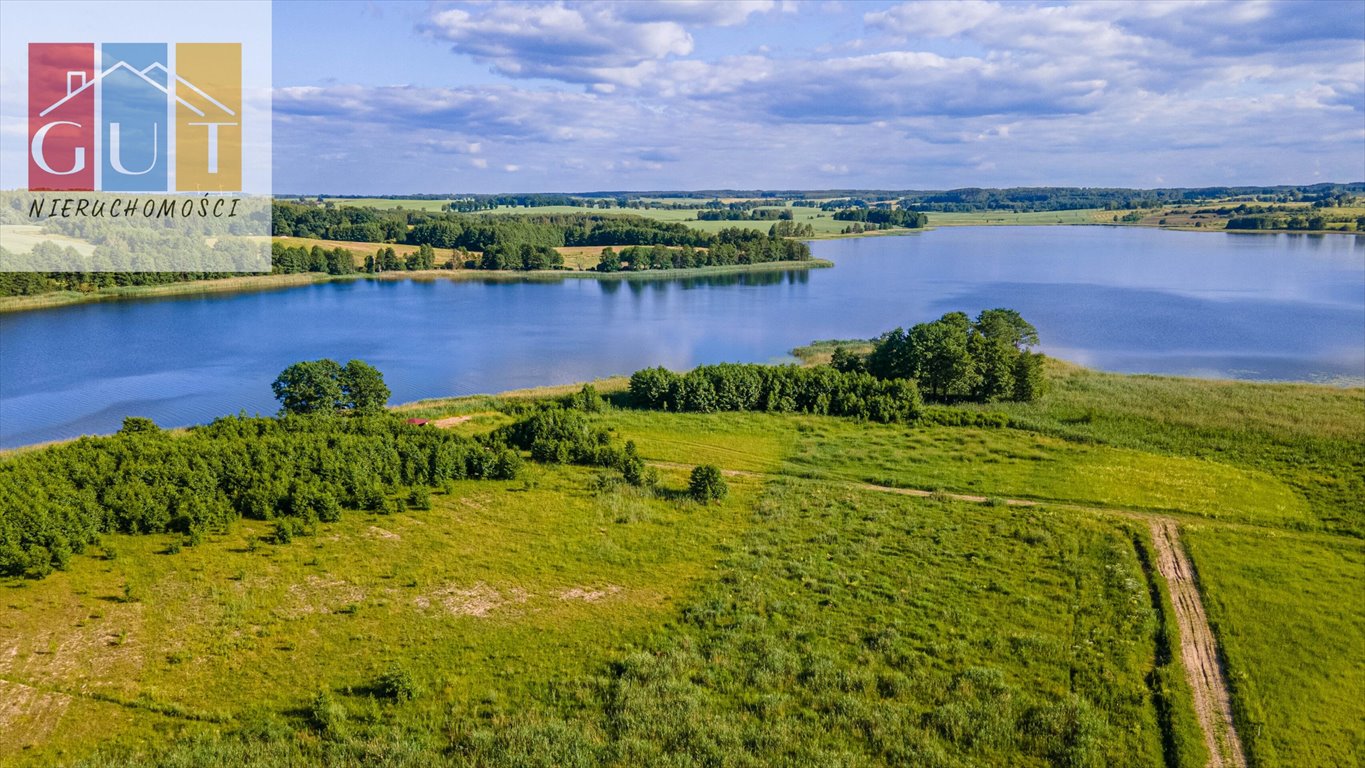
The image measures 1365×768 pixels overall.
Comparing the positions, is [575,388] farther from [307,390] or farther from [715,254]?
[715,254]

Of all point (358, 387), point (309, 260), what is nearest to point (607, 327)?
point (358, 387)

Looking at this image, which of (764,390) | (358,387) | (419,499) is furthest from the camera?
(764,390)

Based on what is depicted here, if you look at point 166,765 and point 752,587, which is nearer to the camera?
point 166,765

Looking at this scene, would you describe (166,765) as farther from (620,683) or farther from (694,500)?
(694,500)

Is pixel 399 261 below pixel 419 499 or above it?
above

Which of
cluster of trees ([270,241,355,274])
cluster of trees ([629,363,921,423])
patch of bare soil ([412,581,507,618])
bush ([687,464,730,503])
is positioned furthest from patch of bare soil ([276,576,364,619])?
cluster of trees ([270,241,355,274])

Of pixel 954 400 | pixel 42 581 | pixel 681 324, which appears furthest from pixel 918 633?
pixel 681 324
